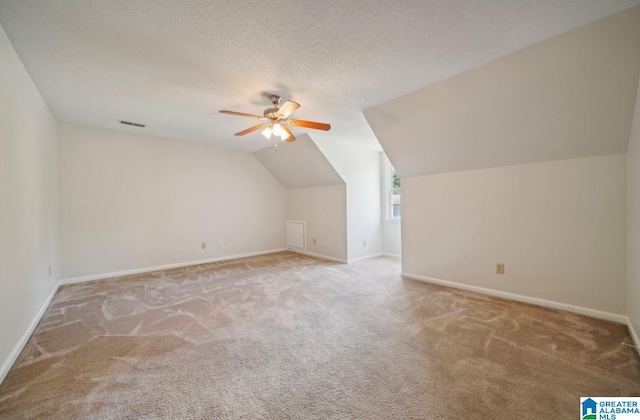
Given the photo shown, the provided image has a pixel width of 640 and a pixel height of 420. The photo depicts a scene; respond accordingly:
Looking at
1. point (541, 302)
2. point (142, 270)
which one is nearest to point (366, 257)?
point (541, 302)

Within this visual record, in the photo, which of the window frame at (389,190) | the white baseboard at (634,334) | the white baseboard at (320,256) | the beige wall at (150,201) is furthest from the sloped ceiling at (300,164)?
the white baseboard at (634,334)

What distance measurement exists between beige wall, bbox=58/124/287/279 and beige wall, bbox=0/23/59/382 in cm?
76

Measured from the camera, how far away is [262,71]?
2260 mm

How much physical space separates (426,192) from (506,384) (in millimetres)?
2606

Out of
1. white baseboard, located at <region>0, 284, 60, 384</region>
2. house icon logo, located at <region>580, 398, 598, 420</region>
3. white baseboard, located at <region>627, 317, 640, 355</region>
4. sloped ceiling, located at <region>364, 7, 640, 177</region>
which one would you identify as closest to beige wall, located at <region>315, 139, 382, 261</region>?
sloped ceiling, located at <region>364, 7, 640, 177</region>

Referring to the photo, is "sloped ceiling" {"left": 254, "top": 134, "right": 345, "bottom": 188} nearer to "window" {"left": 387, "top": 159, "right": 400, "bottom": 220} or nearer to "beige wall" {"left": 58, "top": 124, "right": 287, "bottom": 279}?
"beige wall" {"left": 58, "top": 124, "right": 287, "bottom": 279}

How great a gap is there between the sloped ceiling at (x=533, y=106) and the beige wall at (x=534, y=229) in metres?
0.21

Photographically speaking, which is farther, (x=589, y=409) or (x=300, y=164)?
(x=300, y=164)

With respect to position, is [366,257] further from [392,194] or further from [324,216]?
[392,194]

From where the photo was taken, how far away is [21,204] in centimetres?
213

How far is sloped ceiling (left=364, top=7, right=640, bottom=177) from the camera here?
5.97 feet

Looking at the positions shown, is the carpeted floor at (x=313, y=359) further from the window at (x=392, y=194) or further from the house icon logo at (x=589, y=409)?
the window at (x=392, y=194)

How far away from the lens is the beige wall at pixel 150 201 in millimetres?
3783

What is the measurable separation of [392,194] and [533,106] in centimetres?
337
